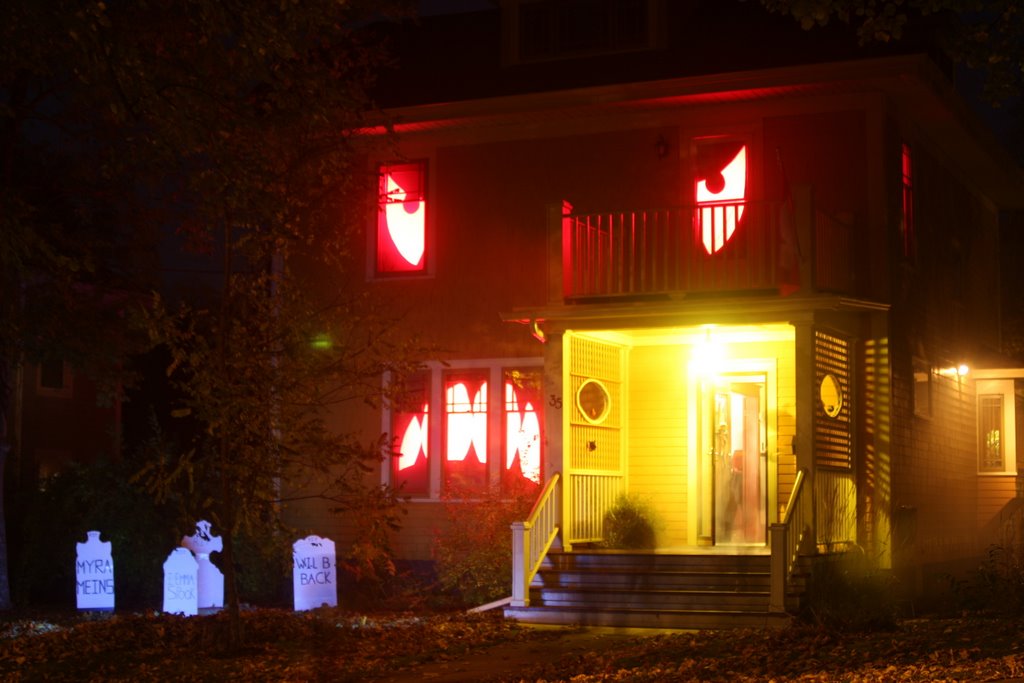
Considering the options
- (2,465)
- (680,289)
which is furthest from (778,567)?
(2,465)


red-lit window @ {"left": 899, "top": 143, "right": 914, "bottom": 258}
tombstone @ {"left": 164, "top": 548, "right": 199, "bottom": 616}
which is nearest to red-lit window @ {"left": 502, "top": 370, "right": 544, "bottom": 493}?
tombstone @ {"left": 164, "top": 548, "right": 199, "bottom": 616}

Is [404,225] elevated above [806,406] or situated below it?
above

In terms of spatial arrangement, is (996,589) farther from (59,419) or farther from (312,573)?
(59,419)

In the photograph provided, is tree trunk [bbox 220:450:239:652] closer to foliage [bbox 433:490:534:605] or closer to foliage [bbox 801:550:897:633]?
foliage [bbox 433:490:534:605]

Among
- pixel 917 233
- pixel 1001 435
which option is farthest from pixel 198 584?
pixel 1001 435

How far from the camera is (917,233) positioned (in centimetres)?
1869

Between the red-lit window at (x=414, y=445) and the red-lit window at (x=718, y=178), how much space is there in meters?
4.53

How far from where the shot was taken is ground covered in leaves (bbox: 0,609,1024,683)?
1109 cm

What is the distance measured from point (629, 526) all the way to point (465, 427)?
318cm

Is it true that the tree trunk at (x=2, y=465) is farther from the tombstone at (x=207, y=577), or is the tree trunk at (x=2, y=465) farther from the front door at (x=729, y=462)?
the front door at (x=729, y=462)

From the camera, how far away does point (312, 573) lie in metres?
16.8

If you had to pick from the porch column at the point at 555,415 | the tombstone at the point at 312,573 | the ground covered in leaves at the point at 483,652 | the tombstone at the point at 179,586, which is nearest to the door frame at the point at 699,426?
the porch column at the point at 555,415

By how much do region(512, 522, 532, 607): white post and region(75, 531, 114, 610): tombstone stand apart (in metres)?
5.29

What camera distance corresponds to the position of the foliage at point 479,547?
56.9 ft
